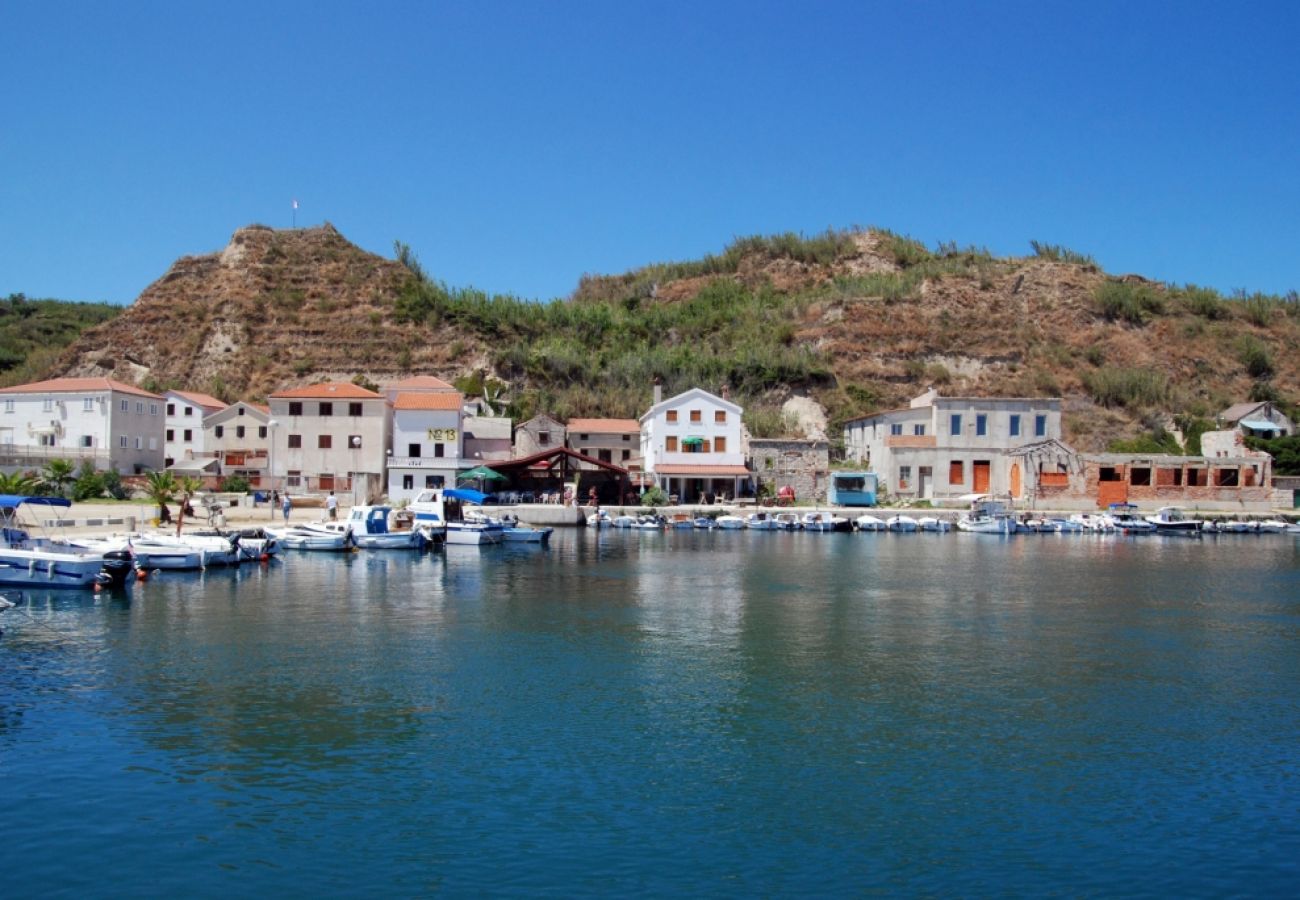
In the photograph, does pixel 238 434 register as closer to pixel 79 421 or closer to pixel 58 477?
pixel 79 421

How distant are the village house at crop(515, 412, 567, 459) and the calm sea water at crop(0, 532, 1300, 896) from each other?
3907 cm

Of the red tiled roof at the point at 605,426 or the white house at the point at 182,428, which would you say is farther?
the red tiled roof at the point at 605,426

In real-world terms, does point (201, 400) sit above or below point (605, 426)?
above

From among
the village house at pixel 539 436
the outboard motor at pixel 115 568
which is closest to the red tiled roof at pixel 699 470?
the village house at pixel 539 436

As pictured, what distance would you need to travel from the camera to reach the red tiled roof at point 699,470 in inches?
2694

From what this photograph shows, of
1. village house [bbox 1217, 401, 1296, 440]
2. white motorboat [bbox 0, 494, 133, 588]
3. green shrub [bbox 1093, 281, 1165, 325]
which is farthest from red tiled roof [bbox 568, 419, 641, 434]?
green shrub [bbox 1093, 281, 1165, 325]

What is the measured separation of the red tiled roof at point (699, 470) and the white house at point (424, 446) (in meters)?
13.0

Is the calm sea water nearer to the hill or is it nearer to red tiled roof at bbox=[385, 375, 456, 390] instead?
red tiled roof at bbox=[385, 375, 456, 390]

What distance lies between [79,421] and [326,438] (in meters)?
15.5

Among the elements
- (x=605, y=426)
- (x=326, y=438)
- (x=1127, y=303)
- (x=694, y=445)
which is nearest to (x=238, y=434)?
(x=326, y=438)

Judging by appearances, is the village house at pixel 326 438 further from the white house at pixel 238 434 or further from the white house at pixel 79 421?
the white house at pixel 79 421

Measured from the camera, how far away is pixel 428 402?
218 feet

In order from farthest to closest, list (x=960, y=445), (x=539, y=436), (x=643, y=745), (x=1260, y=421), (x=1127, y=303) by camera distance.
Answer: (x=1127, y=303), (x=1260, y=421), (x=539, y=436), (x=960, y=445), (x=643, y=745)

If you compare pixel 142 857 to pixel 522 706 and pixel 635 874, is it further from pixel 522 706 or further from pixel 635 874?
pixel 522 706
